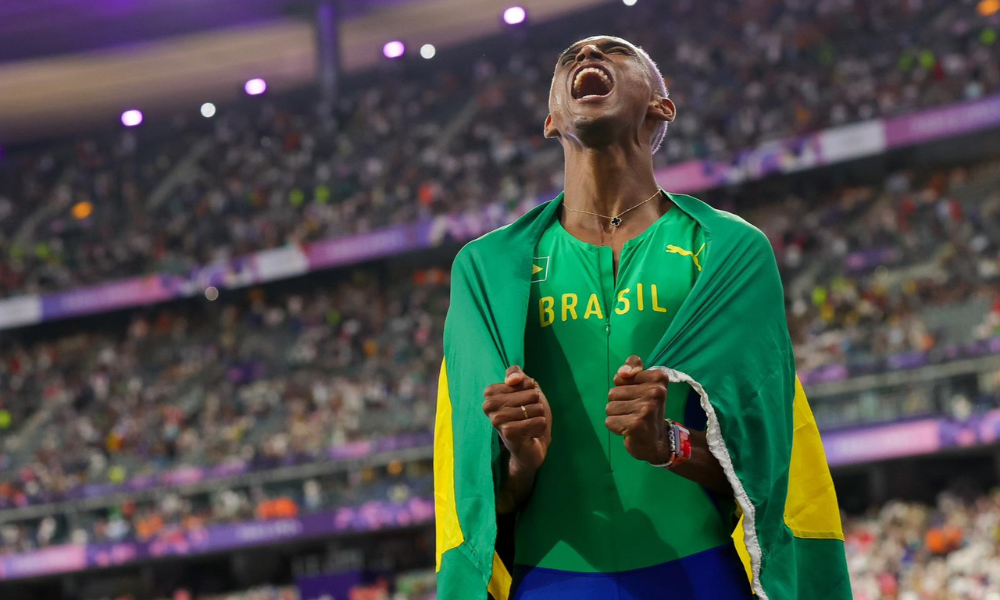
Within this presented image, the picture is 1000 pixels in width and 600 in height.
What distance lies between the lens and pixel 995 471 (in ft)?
57.1

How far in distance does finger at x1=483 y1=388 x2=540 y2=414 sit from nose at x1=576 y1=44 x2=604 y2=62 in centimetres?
81

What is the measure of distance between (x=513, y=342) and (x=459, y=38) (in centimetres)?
2601

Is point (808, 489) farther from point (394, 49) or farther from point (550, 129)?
point (394, 49)

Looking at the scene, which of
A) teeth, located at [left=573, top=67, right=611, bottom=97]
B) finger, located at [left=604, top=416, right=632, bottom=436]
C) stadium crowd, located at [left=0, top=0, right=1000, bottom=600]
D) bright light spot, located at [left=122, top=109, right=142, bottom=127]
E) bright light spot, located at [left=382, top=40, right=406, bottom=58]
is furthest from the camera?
bright light spot, located at [left=122, top=109, right=142, bottom=127]

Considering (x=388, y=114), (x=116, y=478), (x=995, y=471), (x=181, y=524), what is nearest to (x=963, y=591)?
(x=995, y=471)

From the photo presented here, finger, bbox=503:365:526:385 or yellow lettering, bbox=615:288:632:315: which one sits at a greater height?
yellow lettering, bbox=615:288:632:315

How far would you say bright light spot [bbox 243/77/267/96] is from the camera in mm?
28438

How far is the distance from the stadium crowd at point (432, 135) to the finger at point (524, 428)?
18.5m

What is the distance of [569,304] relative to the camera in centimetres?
238

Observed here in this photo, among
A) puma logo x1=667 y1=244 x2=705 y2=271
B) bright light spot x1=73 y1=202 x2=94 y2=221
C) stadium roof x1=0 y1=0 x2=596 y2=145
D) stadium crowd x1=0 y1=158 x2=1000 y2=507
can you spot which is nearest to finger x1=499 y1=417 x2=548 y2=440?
puma logo x1=667 y1=244 x2=705 y2=271

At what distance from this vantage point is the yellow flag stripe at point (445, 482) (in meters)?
2.23

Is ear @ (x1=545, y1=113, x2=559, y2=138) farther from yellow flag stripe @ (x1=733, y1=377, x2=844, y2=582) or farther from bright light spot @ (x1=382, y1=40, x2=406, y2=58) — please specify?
bright light spot @ (x1=382, y1=40, x2=406, y2=58)

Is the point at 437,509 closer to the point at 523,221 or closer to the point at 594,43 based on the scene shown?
the point at 523,221

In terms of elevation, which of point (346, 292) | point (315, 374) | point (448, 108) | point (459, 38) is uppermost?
point (459, 38)
